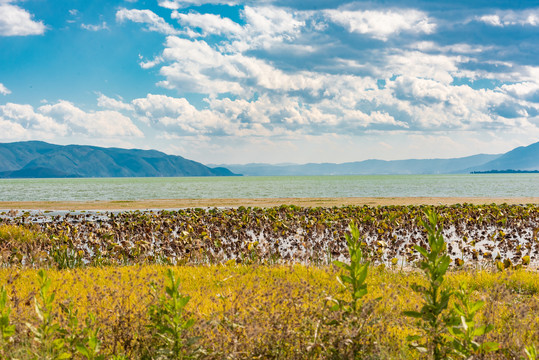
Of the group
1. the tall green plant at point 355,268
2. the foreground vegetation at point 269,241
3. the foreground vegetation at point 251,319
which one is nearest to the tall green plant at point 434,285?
the foreground vegetation at point 251,319

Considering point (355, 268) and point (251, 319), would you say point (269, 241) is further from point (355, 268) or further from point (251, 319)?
point (355, 268)

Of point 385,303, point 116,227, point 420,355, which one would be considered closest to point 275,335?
point 420,355

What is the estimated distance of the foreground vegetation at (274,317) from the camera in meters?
4.37

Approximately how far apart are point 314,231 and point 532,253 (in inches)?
358

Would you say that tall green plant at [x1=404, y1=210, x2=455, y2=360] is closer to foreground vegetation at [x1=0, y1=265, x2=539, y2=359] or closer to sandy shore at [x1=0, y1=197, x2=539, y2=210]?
foreground vegetation at [x1=0, y1=265, x2=539, y2=359]

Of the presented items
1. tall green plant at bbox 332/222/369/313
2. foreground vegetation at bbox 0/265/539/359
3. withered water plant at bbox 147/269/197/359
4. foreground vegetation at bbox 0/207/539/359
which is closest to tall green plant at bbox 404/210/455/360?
foreground vegetation at bbox 0/207/539/359

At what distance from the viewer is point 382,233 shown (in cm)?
1961

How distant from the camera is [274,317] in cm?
616

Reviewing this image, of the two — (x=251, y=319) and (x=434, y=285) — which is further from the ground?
(x=434, y=285)

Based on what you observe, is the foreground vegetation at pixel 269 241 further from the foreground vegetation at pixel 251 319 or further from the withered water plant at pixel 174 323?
the withered water plant at pixel 174 323

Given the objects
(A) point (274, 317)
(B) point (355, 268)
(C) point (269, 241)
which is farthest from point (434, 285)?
(C) point (269, 241)

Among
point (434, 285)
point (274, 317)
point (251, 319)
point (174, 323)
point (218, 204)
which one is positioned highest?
point (434, 285)

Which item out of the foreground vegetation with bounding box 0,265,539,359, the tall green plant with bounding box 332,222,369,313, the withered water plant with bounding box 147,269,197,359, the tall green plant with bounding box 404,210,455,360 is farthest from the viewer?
the foreground vegetation with bounding box 0,265,539,359

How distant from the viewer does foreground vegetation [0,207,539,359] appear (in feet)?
14.3
